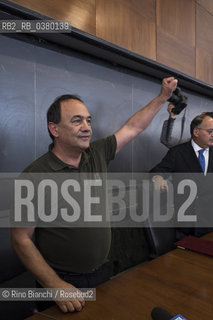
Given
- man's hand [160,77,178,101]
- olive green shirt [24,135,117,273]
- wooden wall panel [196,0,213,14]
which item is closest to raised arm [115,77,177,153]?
man's hand [160,77,178,101]

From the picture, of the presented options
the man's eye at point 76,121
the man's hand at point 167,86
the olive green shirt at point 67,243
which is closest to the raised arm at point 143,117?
the man's hand at point 167,86

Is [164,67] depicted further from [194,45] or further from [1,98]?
[1,98]

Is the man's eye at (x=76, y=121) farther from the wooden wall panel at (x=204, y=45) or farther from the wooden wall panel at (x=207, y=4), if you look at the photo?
the wooden wall panel at (x=207, y=4)

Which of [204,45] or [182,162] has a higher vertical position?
[204,45]

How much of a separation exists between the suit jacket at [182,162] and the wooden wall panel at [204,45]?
1045mm

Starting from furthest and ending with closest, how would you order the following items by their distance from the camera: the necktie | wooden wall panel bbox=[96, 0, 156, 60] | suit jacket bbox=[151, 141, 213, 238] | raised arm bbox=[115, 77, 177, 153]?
the necktie → suit jacket bbox=[151, 141, 213, 238] → wooden wall panel bbox=[96, 0, 156, 60] → raised arm bbox=[115, 77, 177, 153]

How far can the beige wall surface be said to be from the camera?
160 cm

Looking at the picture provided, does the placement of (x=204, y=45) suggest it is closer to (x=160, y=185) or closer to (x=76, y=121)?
(x=160, y=185)

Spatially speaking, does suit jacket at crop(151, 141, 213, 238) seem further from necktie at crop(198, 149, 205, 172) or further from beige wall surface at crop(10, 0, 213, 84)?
beige wall surface at crop(10, 0, 213, 84)

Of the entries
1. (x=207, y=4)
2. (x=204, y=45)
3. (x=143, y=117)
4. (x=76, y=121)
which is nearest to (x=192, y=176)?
(x=143, y=117)

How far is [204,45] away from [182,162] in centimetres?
160

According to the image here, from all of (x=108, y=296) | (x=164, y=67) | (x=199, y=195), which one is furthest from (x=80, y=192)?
(x=164, y=67)

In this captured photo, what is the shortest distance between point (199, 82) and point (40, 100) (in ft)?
6.64

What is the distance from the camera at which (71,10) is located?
1556mm
